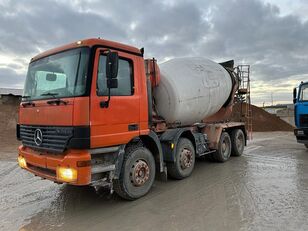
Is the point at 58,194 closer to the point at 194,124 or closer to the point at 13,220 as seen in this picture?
the point at 13,220

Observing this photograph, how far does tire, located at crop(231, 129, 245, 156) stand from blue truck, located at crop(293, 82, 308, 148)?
2.58 meters

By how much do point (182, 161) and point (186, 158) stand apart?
6.4 inches

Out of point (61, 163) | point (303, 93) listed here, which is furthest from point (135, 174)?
point (303, 93)

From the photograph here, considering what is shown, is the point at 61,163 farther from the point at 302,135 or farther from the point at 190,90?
the point at 302,135

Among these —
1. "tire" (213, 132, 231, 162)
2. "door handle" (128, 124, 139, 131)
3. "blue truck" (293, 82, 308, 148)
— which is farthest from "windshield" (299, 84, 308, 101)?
"door handle" (128, 124, 139, 131)

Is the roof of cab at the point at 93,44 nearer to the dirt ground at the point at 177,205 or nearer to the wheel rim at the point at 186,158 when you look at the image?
the wheel rim at the point at 186,158

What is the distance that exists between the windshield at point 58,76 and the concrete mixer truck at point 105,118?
2 cm

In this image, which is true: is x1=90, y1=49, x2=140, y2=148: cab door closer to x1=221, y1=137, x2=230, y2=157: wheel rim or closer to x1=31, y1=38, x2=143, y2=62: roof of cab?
x1=31, y1=38, x2=143, y2=62: roof of cab

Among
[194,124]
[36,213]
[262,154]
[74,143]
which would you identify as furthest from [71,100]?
[262,154]

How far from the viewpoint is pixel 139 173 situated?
5.38 meters

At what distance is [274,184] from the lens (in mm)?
6246

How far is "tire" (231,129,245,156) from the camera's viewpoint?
31.9 ft

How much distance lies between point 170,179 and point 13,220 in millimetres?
3522

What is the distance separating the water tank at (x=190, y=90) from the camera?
261 inches
